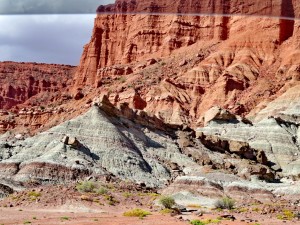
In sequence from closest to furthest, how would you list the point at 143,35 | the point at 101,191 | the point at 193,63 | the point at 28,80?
the point at 101,191, the point at 193,63, the point at 143,35, the point at 28,80

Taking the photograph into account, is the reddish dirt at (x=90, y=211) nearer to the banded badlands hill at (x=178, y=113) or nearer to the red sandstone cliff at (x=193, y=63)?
the banded badlands hill at (x=178, y=113)

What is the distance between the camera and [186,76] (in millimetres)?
108562

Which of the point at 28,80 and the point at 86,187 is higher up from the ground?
the point at 28,80

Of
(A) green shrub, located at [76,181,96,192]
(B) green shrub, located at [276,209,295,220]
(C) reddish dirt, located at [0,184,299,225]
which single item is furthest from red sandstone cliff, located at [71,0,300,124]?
(B) green shrub, located at [276,209,295,220]

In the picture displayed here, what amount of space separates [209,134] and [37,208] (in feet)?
158

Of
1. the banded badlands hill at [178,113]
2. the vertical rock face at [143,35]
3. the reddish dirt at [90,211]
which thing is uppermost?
the vertical rock face at [143,35]

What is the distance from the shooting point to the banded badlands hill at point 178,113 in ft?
174

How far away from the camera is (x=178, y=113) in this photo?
9656 centimetres

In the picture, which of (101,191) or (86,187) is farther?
(86,187)

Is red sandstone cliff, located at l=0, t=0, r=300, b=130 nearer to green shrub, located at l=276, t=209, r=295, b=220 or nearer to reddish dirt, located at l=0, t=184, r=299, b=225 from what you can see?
reddish dirt, located at l=0, t=184, r=299, b=225

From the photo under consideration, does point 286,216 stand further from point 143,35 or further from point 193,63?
point 143,35

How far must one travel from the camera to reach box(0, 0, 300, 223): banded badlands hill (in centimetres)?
5300

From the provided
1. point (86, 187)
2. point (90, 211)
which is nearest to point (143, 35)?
point (86, 187)

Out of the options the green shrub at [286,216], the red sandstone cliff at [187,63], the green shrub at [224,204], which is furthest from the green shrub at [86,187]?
the red sandstone cliff at [187,63]
